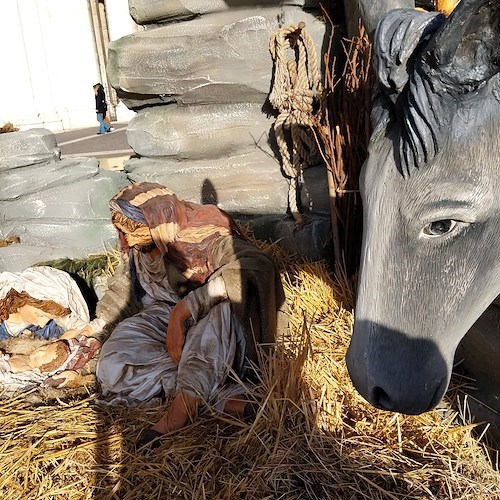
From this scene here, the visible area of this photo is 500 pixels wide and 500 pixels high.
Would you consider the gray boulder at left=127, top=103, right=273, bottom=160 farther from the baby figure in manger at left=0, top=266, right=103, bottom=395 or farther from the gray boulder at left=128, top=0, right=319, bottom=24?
the baby figure in manger at left=0, top=266, right=103, bottom=395

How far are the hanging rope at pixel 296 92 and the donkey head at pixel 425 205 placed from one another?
224 centimetres

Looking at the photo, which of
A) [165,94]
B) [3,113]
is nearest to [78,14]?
[3,113]

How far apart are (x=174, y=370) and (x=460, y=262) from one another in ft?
6.56

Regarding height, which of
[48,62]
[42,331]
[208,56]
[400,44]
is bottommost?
[48,62]

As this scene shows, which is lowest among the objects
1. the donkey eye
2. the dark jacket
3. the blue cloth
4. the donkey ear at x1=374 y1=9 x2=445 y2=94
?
the dark jacket

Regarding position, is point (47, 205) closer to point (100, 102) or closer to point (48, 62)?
point (100, 102)

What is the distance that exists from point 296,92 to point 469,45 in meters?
2.61

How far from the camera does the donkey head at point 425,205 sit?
906 millimetres

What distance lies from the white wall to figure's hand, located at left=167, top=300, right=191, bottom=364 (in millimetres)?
15631

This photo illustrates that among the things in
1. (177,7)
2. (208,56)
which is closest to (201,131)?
(208,56)

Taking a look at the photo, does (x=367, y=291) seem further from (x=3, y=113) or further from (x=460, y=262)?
(x=3, y=113)

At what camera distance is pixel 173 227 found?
278 centimetres

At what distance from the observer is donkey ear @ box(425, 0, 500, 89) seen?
0.82m

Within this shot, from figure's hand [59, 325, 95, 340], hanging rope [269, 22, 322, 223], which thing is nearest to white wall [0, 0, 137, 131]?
hanging rope [269, 22, 322, 223]
